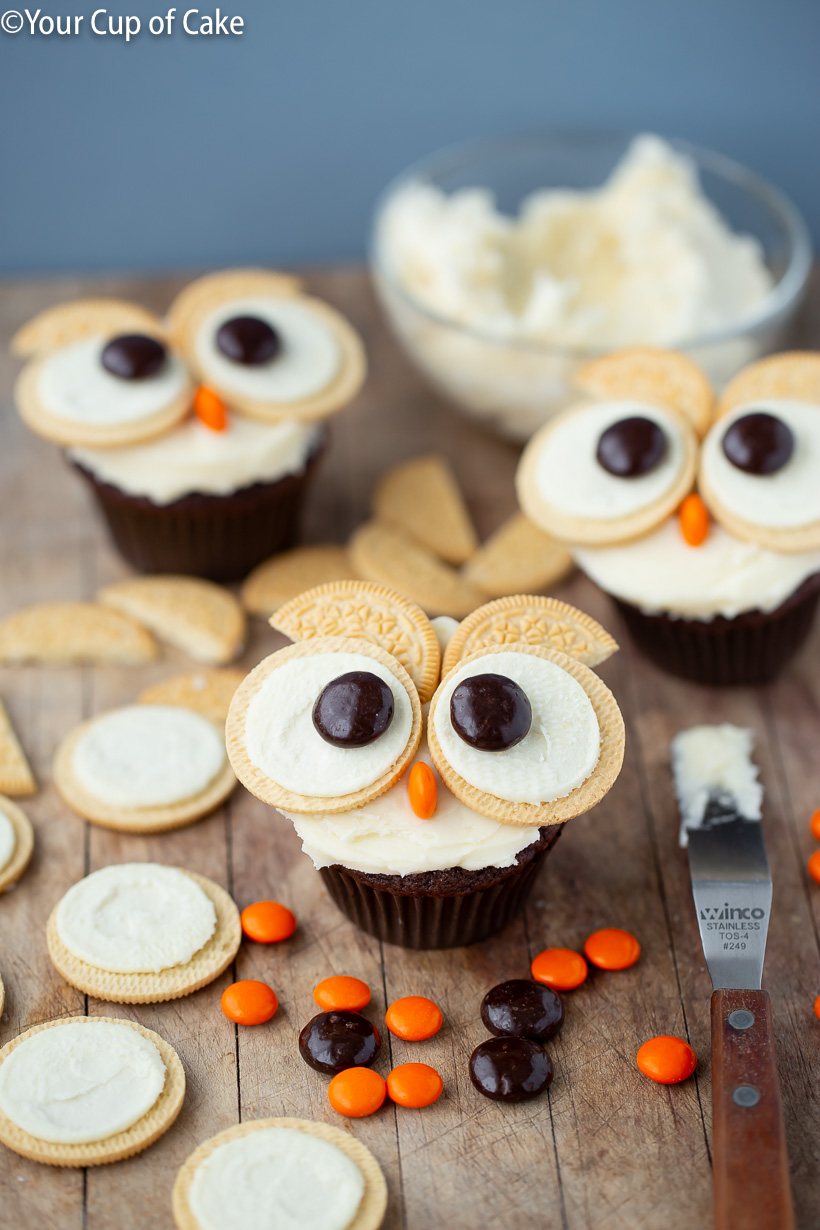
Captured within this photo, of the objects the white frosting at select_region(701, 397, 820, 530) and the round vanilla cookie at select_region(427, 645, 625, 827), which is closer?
the round vanilla cookie at select_region(427, 645, 625, 827)

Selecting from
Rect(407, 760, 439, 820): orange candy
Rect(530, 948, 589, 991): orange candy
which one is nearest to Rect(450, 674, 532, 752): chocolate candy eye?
Rect(407, 760, 439, 820): orange candy

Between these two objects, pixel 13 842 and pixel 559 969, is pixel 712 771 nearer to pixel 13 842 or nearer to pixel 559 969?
pixel 559 969

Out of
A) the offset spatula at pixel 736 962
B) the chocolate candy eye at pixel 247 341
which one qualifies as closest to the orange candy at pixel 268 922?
the offset spatula at pixel 736 962

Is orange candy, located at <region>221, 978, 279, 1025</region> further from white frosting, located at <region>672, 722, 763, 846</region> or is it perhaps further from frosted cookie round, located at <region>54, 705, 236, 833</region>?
white frosting, located at <region>672, 722, 763, 846</region>

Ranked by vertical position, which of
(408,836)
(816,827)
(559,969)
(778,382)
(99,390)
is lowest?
(559,969)

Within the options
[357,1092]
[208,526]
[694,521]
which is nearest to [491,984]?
[357,1092]
